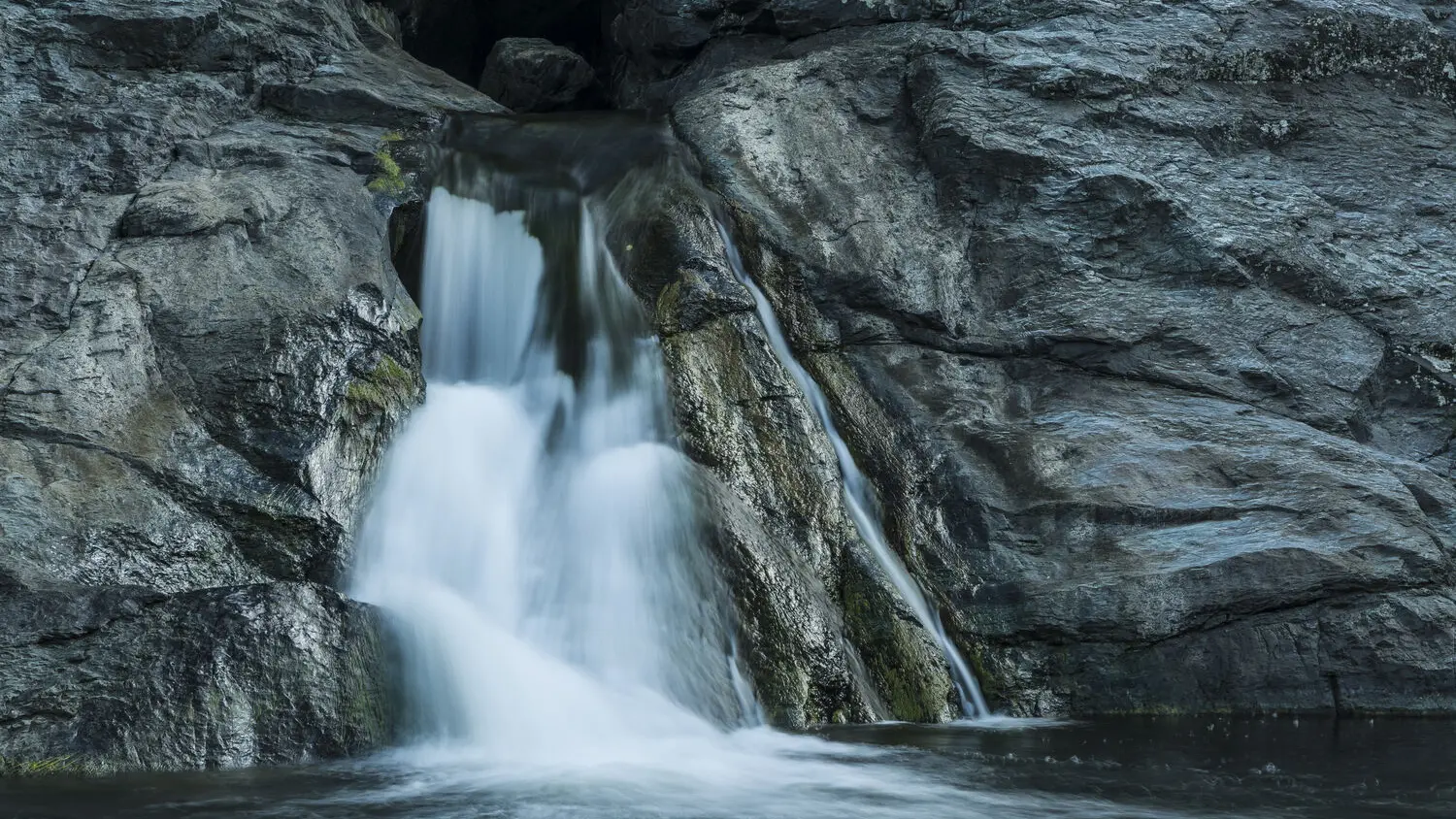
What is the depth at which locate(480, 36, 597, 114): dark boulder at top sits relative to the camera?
15.0 metres

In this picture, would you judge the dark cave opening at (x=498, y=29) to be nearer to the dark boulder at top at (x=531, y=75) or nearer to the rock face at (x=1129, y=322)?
the dark boulder at top at (x=531, y=75)

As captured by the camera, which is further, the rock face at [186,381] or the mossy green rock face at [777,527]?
the mossy green rock face at [777,527]

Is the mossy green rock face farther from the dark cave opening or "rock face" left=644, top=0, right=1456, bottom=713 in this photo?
the dark cave opening

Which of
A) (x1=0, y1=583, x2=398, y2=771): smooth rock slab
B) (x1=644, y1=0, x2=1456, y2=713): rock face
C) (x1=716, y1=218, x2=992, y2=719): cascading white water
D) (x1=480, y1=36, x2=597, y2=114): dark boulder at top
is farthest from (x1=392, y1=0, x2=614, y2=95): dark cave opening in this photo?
(x1=0, y1=583, x2=398, y2=771): smooth rock slab

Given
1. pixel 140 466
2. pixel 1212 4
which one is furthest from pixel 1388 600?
pixel 140 466

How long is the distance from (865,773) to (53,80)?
8.16 meters

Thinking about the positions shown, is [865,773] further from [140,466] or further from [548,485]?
[140,466]

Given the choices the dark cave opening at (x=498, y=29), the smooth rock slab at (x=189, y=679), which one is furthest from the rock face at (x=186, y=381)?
the dark cave opening at (x=498, y=29)

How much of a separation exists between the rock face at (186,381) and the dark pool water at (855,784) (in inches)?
19.1

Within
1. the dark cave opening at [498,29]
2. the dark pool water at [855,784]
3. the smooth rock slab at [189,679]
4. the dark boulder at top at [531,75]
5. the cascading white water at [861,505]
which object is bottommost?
the dark pool water at [855,784]

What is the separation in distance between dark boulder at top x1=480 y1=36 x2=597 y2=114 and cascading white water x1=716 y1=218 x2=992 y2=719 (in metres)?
5.78

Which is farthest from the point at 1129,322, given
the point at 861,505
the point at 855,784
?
the point at 855,784

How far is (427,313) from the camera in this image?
9539mm

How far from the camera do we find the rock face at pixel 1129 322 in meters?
7.96
